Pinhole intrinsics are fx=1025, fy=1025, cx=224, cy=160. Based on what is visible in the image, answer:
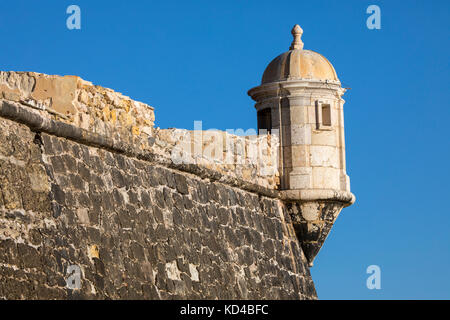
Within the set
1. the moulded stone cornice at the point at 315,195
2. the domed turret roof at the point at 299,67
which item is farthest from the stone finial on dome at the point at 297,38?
the moulded stone cornice at the point at 315,195

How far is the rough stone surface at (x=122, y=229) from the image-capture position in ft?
28.9

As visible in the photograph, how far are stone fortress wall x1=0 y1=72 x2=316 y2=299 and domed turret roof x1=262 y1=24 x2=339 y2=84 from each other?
116 centimetres

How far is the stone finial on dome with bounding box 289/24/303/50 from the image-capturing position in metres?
15.7

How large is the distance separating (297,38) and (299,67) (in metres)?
0.88

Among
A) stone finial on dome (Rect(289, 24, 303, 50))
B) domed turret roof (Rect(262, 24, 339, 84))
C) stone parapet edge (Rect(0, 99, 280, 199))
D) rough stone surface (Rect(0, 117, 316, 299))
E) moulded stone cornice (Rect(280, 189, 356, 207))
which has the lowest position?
rough stone surface (Rect(0, 117, 316, 299))

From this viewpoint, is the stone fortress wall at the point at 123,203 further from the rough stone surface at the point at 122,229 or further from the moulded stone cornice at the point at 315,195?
the moulded stone cornice at the point at 315,195

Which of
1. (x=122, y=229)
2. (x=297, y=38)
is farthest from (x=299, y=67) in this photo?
(x=122, y=229)

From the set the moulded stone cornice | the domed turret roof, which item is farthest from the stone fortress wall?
the domed turret roof

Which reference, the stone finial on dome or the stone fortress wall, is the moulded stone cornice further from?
the stone finial on dome

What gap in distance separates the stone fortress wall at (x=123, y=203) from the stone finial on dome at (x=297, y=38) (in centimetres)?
188
